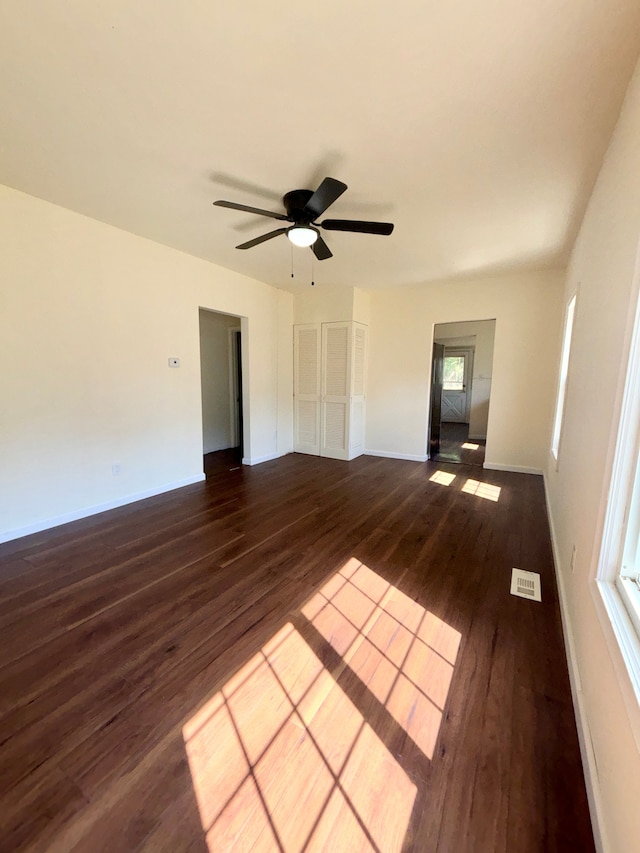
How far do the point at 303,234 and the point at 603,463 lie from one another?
236cm

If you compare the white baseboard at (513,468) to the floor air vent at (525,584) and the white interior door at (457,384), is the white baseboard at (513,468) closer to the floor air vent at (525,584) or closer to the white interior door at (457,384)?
the floor air vent at (525,584)

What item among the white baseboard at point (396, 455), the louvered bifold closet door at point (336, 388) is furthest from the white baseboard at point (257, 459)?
the white baseboard at point (396, 455)

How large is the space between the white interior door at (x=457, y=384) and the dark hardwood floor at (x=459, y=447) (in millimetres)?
692

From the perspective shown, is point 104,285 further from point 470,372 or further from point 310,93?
point 470,372

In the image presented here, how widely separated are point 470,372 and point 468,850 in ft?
29.4

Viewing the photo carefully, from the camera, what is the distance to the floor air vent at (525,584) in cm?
224

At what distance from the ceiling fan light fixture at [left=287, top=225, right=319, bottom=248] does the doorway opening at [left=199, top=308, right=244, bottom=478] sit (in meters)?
3.49

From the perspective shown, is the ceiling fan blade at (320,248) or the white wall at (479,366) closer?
the ceiling fan blade at (320,248)

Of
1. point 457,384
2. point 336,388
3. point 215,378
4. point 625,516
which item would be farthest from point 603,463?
point 457,384

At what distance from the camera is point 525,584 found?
2354mm

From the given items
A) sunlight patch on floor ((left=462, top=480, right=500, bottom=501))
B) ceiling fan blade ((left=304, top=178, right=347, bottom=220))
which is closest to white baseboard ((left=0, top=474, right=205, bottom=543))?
ceiling fan blade ((left=304, top=178, right=347, bottom=220))

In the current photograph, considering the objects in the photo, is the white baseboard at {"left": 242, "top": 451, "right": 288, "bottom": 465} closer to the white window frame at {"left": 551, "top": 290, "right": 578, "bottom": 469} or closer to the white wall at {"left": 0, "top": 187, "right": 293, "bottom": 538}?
the white wall at {"left": 0, "top": 187, "right": 293, "bottom": 538}

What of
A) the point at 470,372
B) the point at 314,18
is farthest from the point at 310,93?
the point at 470,372

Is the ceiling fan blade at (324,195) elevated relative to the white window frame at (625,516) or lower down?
elevated
